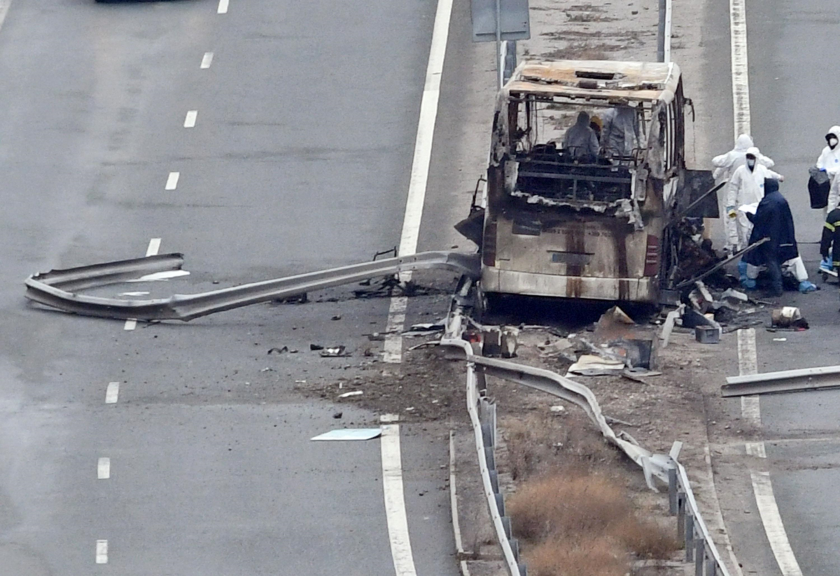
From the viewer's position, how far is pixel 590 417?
655 inches

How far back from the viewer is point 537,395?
17.7 m

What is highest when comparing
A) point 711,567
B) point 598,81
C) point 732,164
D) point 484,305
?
point 598,81

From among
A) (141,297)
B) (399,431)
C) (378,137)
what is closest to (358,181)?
(378,137)

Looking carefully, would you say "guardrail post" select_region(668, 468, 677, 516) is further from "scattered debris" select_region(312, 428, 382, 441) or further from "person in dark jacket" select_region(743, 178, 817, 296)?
"person in dark jacket" select_region(743, 178, 817, 296)

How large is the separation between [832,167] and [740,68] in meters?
6.37

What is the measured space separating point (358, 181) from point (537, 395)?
7586 millimetres

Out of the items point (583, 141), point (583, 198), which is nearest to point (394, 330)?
point (583, 198)

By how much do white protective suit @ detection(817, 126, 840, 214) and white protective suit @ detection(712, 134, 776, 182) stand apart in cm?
59

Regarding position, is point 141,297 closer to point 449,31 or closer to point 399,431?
point 399,431

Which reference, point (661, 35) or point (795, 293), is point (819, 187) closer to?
point (795, 293)

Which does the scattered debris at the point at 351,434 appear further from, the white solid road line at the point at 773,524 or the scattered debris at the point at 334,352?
the white solid road line at the point at 773,524

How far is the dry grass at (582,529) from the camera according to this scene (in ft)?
44.0

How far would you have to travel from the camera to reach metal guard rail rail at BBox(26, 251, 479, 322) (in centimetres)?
2009

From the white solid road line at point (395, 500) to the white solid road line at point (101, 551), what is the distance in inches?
80.6
